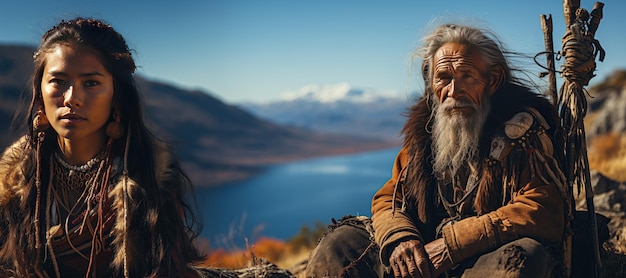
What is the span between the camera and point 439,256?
2.82 meters

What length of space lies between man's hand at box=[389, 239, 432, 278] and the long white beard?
41cm

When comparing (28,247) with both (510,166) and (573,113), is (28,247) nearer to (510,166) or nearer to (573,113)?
(510,166)

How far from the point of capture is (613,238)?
4195 millimetres

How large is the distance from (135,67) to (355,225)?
57.3 inches

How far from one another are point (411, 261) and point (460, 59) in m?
1.00

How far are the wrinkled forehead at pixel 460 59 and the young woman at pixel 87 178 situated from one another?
1.42m

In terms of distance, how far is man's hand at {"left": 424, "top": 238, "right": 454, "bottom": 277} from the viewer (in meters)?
2.79

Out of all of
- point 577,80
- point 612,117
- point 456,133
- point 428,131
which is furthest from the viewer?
point 612,117

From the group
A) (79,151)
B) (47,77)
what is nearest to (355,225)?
(79,151)

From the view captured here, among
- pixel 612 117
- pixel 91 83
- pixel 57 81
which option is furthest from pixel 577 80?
pixel 612 117

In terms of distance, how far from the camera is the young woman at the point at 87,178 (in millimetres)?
2520

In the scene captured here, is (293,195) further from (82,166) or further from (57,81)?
(57,81)

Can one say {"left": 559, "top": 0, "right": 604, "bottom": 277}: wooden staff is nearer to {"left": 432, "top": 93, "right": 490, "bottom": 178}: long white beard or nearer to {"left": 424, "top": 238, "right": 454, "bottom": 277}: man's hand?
{"left": 432, "top": 93, "right": 490, "bottom": 178}: long white beard

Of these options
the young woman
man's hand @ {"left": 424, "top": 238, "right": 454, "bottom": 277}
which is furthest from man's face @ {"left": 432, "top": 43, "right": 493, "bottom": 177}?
the young woman
